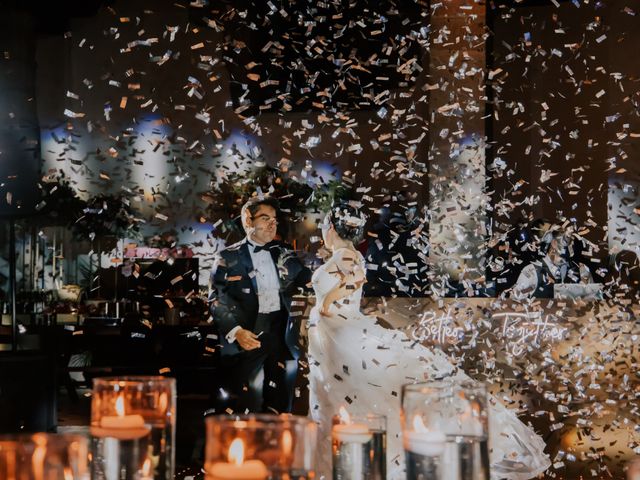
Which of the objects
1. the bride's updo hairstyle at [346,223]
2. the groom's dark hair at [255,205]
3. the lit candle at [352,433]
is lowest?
the lit candle at [352,433]

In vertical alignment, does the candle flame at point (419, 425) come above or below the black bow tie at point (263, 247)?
below

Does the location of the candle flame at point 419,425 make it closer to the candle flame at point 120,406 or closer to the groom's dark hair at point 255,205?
the candle flame at point 120,406

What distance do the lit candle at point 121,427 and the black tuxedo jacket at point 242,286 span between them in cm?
346

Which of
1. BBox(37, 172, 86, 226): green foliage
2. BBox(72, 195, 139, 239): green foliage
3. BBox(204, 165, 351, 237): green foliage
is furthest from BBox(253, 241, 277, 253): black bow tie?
BBox(37, 172, 86, 226): green foliage

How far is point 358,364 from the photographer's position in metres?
4.16

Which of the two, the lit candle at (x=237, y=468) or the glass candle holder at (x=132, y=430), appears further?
the glass candle holder at (x=132, y=430)

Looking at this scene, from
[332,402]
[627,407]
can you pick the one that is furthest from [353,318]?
[627,407]

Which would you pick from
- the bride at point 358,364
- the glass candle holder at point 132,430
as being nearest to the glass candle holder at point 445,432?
the glass candle holder at point 132,430

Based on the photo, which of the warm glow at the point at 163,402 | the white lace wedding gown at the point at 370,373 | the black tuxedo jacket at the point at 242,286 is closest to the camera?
the warm glow at the point at 163,402

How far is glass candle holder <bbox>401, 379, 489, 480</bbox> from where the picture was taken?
0.74 metres

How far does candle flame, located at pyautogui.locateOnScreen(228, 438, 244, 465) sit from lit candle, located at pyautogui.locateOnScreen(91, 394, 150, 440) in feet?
0.65

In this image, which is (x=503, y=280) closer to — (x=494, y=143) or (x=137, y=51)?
(x=494, y=143)

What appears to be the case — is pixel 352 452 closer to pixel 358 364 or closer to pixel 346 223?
pixel 358 364

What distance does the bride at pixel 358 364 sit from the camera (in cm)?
418
